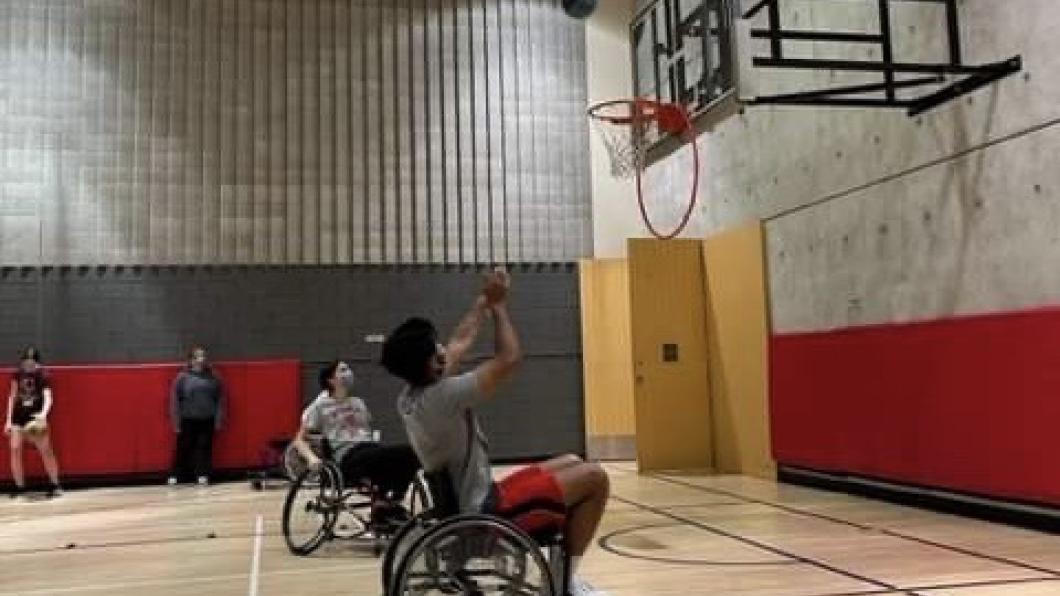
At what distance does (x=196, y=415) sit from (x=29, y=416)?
141 centimetres

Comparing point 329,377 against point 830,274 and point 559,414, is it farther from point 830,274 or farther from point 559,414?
point 559,414

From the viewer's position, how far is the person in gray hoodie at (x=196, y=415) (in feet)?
30.2

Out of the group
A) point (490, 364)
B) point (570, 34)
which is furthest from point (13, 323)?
point (490, 364)

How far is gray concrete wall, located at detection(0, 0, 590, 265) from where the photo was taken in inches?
384

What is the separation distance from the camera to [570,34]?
1088 centimetres

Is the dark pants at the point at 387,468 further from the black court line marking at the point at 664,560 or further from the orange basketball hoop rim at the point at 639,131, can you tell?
the orange basketball hoop rim at the point at 639,131

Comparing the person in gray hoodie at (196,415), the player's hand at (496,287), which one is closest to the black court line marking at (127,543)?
the player's hand at (496,287)

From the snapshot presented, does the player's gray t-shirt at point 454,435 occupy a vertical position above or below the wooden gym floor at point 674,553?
above

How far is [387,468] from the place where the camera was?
15.1 ft

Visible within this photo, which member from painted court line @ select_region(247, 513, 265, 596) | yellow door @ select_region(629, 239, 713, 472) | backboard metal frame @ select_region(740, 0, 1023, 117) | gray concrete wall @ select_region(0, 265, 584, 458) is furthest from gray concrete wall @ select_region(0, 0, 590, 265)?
backboard metal frame @ select_region(740, 0, 1023, 117)

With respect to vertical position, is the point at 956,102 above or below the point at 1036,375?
above

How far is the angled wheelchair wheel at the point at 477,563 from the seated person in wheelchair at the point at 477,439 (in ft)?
0.47

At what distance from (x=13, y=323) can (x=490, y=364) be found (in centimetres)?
823

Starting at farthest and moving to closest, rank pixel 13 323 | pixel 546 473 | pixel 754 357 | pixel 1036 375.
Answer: pixel 13 323 → pixel 754 357 → pixel 1036 375 → pixel 546 473
